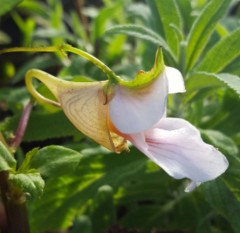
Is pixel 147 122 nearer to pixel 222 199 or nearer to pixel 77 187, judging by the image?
pixel 222 199

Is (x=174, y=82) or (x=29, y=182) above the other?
(x=174, y=82)

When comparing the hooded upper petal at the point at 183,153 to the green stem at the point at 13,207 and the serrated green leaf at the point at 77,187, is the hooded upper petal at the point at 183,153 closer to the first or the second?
the green stem at the point at 13,207

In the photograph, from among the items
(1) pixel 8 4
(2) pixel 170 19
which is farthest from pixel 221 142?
(1) pixel 8 4

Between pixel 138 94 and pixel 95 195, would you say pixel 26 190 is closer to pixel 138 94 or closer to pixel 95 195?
pixel 138 94

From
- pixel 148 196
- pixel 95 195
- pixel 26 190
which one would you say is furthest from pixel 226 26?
pixel 26 190

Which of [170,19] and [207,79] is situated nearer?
[207,79]

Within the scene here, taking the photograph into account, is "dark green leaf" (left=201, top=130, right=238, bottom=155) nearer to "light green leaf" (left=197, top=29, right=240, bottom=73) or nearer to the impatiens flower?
"light green leaf" (left=197, top=29, right=240, bottom=73)

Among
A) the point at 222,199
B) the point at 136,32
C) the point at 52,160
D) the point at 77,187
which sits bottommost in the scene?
the point at 77,187
